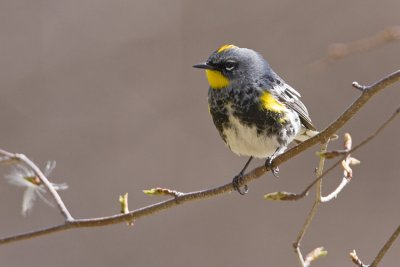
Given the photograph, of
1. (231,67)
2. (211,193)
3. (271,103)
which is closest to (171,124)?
(231,67)

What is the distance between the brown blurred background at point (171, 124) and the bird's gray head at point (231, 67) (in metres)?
2.07

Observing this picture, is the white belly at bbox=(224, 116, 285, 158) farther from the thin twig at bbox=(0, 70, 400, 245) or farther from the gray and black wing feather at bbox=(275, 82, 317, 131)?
the thin twig at bbox=(0, 70, 400, 245)

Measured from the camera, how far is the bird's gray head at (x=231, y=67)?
4480 mm

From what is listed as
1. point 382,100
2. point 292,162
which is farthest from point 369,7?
point 292,162

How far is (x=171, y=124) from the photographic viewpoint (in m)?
7.32

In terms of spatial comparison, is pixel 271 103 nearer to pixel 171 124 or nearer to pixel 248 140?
pixel 248 140

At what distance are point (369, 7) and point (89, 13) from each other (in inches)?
123

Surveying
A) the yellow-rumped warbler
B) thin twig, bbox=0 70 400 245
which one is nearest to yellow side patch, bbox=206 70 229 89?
the yellow-rumped warbler

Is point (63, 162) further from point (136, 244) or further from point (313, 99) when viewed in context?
point (313, 99)

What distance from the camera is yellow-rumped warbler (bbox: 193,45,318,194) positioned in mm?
4230

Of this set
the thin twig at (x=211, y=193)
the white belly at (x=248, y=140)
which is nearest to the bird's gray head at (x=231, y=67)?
the white belly at (x=248, y=140)

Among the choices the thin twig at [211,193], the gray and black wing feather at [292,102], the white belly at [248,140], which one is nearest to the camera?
the thin twig at [211,193]

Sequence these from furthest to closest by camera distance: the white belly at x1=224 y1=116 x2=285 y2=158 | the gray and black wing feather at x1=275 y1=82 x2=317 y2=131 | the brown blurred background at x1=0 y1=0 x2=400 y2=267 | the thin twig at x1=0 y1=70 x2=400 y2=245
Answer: the brown blurred background at x1=0 y1=0 x2=400 y2=267 → the gray and black wing feather at x1=275 y1=82 x2=317 y2=131 → the white belly at x1=224 y1=116 x2=285 y2=158 → the thin twig at x1=0 y1=70 x2=400 y2=245

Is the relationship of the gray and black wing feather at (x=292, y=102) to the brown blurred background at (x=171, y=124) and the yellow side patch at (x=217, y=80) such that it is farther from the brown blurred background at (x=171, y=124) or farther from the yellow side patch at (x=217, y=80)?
the brown blurred background at (x=171, y=124)
